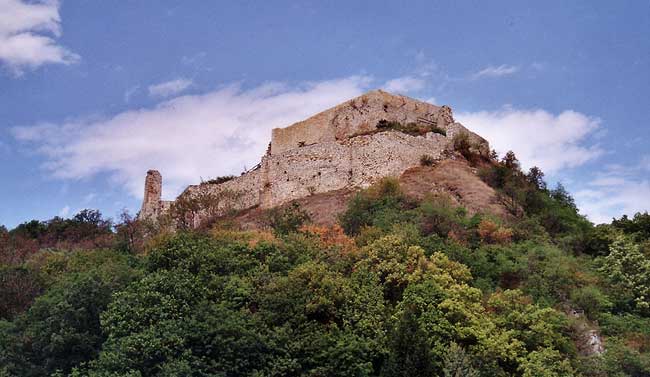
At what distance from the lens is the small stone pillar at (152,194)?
40.7m

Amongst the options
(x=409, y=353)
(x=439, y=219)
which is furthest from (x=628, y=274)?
(x=409, y=353)

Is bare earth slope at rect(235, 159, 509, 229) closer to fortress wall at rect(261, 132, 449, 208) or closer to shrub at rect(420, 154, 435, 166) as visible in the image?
shrub at rect(420, 154, 435, 166)

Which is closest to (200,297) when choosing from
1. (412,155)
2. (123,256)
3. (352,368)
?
(352,368)

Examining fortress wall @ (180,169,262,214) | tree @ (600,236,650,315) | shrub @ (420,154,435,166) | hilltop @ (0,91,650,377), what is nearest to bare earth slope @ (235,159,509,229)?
hilltop @ (0,91,650,377)

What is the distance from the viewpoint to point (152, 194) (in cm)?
4134

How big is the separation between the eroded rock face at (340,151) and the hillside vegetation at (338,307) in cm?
702

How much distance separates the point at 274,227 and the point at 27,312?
10.1m

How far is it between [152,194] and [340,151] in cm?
1208

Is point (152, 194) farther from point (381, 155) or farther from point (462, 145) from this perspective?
point (462, 145)

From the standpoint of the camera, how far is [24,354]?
20.6 metres

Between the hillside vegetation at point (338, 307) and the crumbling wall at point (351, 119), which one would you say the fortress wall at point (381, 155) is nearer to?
the crumbling wall at point (351, 119)

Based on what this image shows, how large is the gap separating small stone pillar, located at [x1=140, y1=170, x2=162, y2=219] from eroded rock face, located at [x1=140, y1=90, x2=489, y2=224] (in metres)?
0.08

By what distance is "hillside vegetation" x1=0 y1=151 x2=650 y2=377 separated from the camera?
61.9 ft

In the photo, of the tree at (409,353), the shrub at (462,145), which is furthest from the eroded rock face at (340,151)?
the tree at (409,353)
